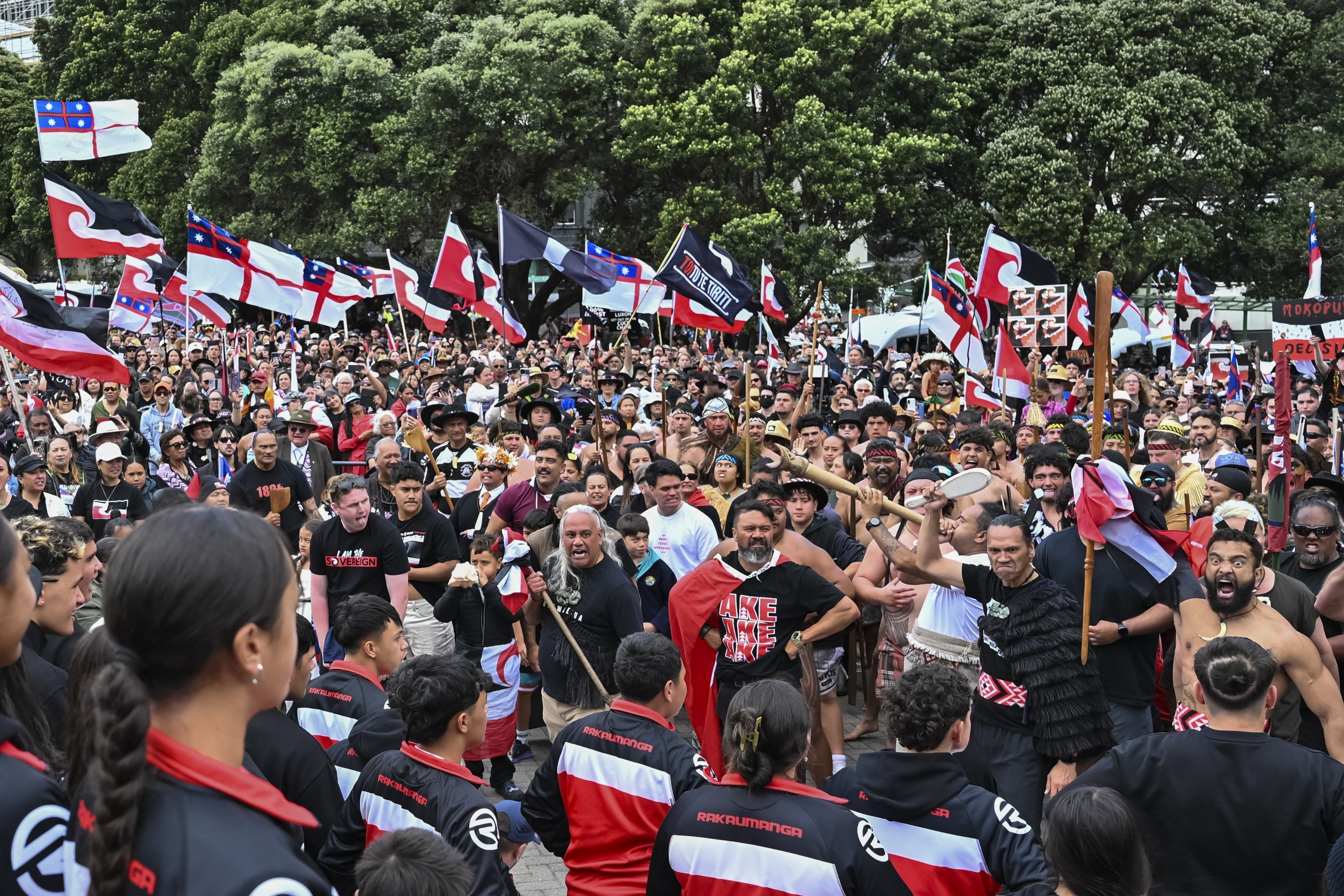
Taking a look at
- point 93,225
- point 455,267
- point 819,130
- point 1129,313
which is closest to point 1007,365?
point 455,267

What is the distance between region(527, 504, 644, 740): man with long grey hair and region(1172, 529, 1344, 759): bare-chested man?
9.52 feet

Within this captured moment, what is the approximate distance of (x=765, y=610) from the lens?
650cm

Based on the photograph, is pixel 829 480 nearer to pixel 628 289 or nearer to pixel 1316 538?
pixel 1316 538

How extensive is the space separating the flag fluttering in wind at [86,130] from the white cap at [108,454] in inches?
280

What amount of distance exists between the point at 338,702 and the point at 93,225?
11.5 m

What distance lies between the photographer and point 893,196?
1254 inches

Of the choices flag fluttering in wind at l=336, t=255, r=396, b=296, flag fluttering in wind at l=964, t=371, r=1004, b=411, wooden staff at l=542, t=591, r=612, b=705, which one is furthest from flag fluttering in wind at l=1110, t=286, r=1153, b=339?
→ wooden staff at l=542, t=591, r=612, b=705

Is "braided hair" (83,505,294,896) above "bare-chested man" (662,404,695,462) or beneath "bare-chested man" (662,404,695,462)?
above

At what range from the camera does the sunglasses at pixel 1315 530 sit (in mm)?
6324

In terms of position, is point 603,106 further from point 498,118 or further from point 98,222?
point 98,222

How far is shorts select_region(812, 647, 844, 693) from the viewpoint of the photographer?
727cm

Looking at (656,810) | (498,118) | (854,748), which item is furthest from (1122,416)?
(498,118)

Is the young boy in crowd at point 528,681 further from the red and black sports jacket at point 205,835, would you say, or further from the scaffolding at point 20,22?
the scaffolding at point 20,22

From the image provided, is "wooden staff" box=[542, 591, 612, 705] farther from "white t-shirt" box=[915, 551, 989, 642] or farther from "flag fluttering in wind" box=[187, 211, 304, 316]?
"flag fluttering in wind" box=[187, 211, 304, 316]
